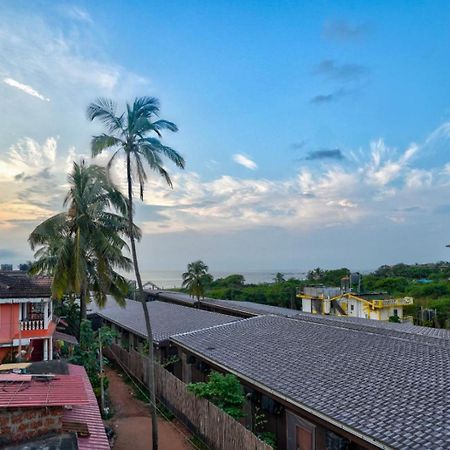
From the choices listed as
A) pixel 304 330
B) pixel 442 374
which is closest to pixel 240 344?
pixel 304 330

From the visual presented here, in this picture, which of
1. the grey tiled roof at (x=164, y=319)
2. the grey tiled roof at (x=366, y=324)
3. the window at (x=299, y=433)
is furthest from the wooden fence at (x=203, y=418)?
the grey tiled roof at (x=366, y=324)

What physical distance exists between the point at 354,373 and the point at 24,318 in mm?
14041

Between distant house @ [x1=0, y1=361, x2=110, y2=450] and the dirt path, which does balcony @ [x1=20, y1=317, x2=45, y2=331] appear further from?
distant house @ [x1=0, y1=361, x2=110, y2=450]

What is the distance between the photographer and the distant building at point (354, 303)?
1569 inches

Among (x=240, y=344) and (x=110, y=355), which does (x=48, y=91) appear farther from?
(x=110, y=355)

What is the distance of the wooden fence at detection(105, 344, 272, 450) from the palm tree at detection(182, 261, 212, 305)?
2020cm

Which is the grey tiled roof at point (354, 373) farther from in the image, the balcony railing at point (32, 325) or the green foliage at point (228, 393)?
the balcony railing at point (32, 325)

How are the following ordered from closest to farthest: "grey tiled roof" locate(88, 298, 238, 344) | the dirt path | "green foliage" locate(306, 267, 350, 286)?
1. the dirt path
2. "grey tiled roof" locate(88, 298, 238, 344)
3. "green foliage" locate(306, 267, 350, 286)

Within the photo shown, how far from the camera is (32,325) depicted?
17.8m

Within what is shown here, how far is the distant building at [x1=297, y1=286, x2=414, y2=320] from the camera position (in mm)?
39844

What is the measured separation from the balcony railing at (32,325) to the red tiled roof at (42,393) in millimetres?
10903

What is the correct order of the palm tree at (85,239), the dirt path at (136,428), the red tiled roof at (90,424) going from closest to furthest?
the red tiled roof at (90,424) → the dirt path at (136,428) → the palm tree at (85,239)

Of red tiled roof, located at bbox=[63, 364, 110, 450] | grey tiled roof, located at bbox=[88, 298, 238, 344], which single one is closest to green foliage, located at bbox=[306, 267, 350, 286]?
grey tiled roof, located at bbox=[88, 298, 238, 344]

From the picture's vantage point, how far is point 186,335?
56.3ft
